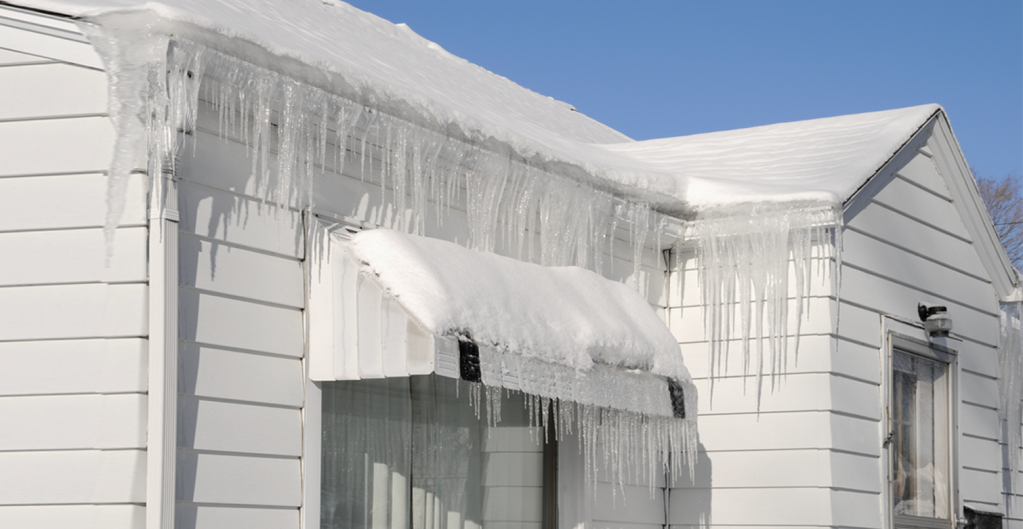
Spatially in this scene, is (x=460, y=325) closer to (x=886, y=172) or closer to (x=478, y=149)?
(x=478, y=149)

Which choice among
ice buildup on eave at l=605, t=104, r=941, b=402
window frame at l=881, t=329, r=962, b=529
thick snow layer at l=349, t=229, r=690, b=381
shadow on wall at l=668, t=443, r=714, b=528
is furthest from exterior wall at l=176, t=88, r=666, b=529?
window frame at l=881, t=329, r=962, b=529

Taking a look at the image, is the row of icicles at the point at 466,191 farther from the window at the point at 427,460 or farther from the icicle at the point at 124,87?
the window at the point at 427,460

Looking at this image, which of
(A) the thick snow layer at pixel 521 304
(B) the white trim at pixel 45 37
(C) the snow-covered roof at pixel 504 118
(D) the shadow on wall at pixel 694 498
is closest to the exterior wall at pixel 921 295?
(C) the snow-covered roof at pixel 504 118

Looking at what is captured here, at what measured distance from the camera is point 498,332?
424 cm

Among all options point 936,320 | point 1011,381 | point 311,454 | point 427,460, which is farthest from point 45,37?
point 1011,381

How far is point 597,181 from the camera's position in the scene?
5488 mm

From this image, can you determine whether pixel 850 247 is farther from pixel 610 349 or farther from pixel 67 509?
pixel 67 509

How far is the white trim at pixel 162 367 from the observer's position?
3.47 m

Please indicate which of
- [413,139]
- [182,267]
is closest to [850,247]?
[413,139]

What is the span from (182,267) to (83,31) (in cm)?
85

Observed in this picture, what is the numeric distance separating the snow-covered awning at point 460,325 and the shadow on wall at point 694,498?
3.88 ft

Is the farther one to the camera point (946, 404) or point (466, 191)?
point (946, 404)

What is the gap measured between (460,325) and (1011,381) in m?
5.23

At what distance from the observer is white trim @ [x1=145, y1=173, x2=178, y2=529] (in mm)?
3471
